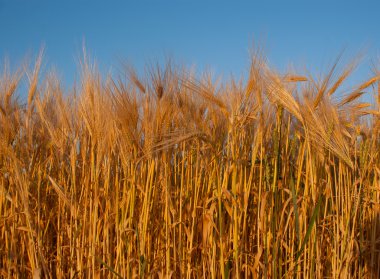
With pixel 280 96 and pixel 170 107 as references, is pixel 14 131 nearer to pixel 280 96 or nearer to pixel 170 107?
pixel 170 107

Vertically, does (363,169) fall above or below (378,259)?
above

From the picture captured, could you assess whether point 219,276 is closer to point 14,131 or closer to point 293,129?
point 293,129

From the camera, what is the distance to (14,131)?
8.63 feet

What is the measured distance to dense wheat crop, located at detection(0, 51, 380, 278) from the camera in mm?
2318

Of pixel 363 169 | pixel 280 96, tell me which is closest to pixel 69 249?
pixel 280 96

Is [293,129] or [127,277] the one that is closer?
[127,277]

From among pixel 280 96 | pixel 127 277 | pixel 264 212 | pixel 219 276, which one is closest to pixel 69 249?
pixel 127 277

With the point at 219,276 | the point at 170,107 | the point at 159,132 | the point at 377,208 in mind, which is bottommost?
the point at 219,276

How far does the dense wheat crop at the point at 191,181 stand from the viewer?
2.32 meters

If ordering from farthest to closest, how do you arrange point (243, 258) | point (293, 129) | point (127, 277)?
point (293, 129) < point (243, 258) < point (127, 277)

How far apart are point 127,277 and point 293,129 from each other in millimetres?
1351

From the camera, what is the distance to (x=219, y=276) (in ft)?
7.77

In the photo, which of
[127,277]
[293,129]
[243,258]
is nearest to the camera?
[127,277]

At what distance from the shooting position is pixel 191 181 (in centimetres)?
259
